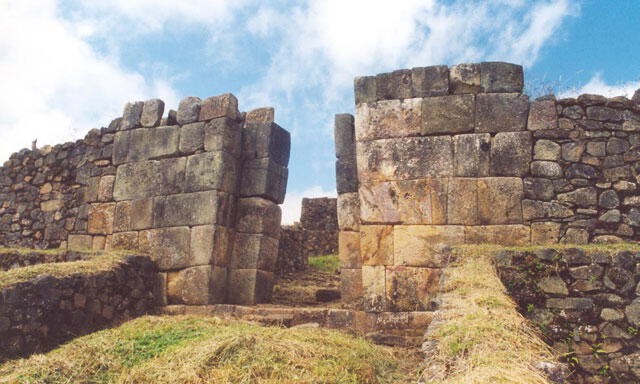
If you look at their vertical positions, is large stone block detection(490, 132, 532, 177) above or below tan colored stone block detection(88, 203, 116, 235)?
above

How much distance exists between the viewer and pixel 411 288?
25.4 ft

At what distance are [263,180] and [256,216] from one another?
63 cm

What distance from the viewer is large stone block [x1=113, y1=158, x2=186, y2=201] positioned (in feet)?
31.7

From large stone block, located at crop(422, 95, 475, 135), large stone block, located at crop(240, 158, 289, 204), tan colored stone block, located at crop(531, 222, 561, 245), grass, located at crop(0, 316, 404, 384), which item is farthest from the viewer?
large stone block, located at crop(240, 158, 289, 204)

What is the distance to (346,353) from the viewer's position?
569 cm

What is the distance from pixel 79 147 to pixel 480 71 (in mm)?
8017

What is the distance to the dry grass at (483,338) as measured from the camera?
3.62 meters

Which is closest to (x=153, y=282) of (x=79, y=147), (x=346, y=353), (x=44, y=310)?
(x=44, y=310)

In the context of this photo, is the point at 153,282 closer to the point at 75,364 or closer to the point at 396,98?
the point at 75,364

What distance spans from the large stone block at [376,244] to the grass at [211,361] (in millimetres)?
1808

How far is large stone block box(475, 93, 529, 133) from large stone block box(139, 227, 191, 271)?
5.02 meters

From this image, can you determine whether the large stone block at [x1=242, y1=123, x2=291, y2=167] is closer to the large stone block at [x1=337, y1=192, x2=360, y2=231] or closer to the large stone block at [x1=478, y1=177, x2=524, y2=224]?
the large stone block at [x1=337, y1=192, x2=360, y2=231]

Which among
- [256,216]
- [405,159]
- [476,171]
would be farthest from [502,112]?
[256,216]

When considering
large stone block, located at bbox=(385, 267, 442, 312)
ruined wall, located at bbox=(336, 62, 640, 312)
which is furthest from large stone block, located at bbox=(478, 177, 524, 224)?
large stone block, located at bbox=(385, 267, 442, 312)
